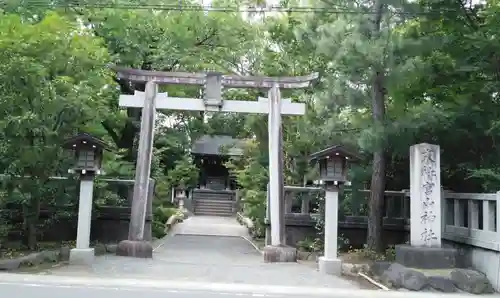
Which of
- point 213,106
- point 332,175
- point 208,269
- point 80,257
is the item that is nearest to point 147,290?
point 208,269

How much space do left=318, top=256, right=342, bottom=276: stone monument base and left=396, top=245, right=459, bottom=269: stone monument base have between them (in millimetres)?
1851

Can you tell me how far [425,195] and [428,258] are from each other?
1.82 metres

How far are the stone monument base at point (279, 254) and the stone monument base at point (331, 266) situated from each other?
6.73 ft

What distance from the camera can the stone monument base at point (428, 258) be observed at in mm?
11875

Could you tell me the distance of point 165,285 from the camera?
1052 centimetres

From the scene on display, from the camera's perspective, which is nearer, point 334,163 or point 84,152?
point 84,152

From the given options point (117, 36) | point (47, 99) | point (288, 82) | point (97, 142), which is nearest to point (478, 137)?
point (288, 82)

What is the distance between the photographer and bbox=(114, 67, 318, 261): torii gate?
15.8 meters

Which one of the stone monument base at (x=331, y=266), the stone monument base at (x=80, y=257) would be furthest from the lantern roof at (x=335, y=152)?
the stone monument base at (x=80, y=257)

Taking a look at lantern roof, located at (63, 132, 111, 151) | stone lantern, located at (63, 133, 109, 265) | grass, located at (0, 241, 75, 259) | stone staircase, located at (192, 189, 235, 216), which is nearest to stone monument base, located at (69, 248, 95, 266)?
stone lantern, located at (63, 133, 109, 265)

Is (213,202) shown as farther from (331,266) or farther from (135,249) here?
(331,266)

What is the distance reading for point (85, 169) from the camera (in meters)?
13.9

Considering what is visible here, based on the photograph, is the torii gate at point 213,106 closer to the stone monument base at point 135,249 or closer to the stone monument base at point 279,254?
the stone monument base at point 279,254

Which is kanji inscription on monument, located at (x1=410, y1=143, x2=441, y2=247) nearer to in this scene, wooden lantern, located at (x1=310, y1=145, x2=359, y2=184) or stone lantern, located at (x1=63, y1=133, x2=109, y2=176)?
wooden lantern, located at (x1=310, y1=145, x2=359, y2=184)
